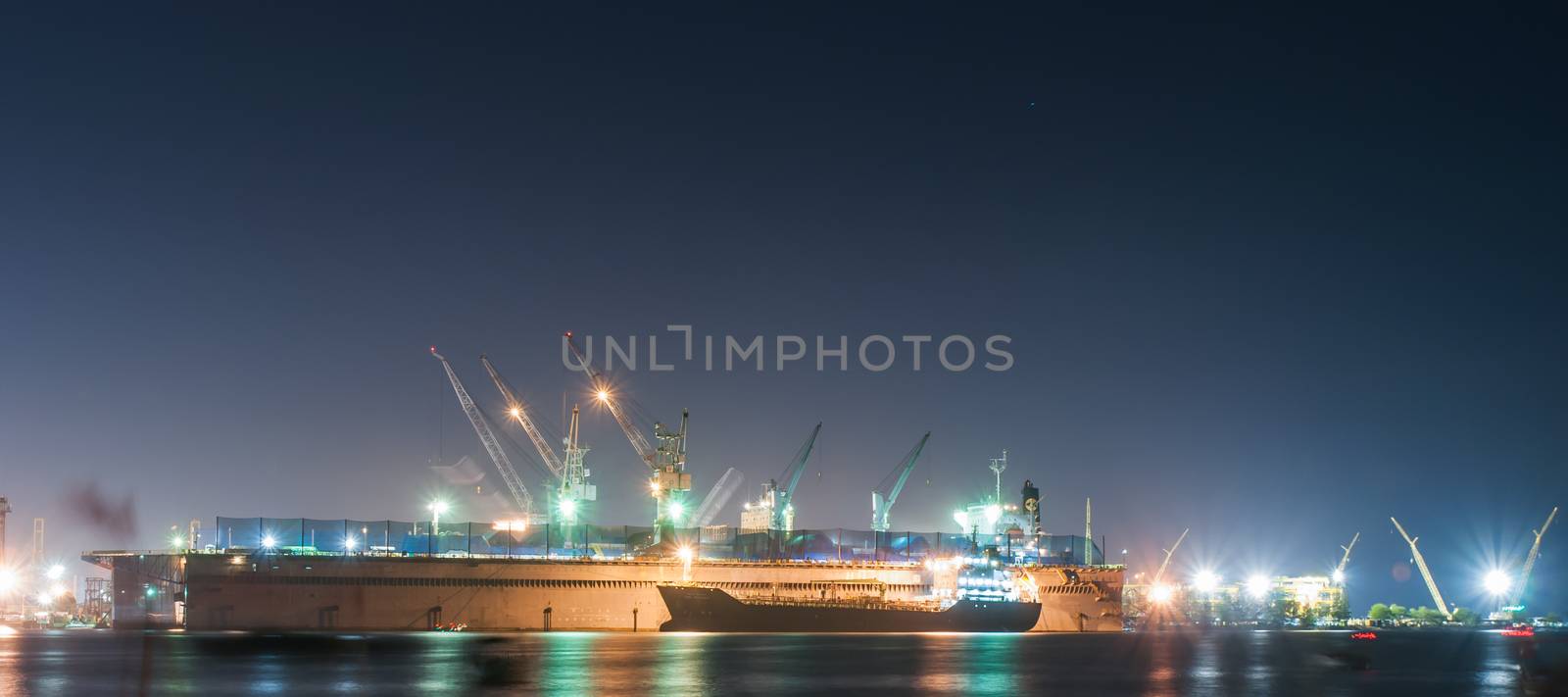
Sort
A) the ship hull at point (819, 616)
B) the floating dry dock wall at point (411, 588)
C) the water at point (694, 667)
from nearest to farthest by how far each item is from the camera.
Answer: the water at point (694, 667)
the floating dry dock wall at point (411, 588)
the ship hull at point (819, 616)

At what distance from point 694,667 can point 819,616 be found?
53.2 metres

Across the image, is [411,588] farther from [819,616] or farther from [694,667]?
[694,667]

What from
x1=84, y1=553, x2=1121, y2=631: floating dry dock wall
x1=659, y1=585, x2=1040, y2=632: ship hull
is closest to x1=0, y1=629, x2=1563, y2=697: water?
x1=84, y1=553, x2=1121, y2=631: floating dry dock wall

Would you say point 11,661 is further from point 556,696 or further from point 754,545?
point 754,545

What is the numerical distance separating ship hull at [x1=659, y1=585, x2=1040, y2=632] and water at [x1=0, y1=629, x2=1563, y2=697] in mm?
7127

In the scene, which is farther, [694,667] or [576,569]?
[576,569]

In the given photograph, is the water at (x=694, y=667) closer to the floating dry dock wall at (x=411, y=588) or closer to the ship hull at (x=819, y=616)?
the floating dry dock wall at (x=411, y=588)

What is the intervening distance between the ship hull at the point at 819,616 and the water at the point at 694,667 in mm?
7127

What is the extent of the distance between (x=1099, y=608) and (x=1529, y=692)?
7161 cm

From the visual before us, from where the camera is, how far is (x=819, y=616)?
122 m

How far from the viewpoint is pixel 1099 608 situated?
13575cm

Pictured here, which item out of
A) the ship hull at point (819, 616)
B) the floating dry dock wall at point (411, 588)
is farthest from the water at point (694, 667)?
the ship hull at point (819, 616)

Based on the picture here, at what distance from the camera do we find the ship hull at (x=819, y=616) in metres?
118

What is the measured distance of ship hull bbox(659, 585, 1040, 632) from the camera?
118375 mm
